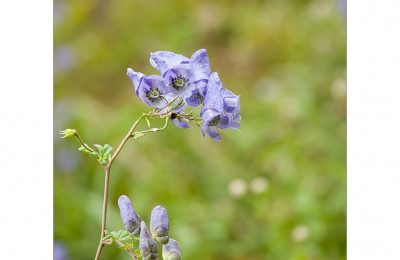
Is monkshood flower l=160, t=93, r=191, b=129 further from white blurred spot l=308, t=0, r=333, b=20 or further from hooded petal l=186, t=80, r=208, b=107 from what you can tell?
white blurred spot l=308, t=0, r=333, b=20

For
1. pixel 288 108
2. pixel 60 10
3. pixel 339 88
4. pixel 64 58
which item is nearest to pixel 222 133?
pixel 288 108

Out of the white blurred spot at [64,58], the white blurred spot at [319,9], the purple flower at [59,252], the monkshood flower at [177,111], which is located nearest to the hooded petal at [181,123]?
the monkshood flower at [177,111]

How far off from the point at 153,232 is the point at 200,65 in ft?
0.70

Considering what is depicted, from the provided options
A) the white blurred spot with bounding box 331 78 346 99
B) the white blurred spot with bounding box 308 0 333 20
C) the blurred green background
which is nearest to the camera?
the blurred green background

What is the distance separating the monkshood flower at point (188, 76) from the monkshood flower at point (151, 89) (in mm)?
10

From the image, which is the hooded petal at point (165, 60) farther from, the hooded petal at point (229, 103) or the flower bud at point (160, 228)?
the flower bud at point (160, 228)

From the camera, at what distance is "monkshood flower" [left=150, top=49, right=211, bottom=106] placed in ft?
2.15

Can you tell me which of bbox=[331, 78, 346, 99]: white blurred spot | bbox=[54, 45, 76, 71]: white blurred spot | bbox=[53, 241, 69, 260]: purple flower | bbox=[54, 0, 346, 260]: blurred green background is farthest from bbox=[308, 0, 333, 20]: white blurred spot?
bbox=[53, 241, 69, 260]: purple flower

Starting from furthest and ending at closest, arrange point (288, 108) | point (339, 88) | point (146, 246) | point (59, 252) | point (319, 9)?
point (319, 9) < point (288, 108) < point (339, 88) < point (59, 252) < point (146, 246)

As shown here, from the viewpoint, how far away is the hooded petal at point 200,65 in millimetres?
661

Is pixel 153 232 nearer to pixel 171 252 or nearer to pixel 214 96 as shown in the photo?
pixel 171 252

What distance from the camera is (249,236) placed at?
1.76 metres

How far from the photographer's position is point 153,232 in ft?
2.15
